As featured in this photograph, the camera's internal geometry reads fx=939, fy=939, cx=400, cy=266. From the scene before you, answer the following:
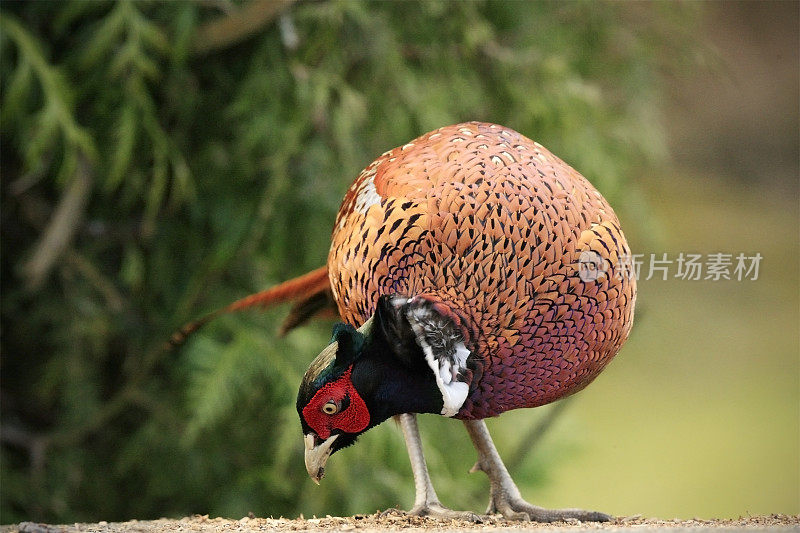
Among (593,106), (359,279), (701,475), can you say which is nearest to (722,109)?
(701,475)

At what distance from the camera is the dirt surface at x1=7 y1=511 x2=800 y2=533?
227 cm

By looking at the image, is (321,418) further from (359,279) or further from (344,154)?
(344,154)

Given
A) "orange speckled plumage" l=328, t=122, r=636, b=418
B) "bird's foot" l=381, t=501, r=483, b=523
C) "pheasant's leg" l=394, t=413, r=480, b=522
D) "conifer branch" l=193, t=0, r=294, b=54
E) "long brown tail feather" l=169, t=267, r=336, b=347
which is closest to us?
"orange speckled plumage" l=328, t=122, r=636, b=418

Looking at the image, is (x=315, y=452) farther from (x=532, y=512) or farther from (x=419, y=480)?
(x=532, y=512)

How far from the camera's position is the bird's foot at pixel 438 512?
2.65 m

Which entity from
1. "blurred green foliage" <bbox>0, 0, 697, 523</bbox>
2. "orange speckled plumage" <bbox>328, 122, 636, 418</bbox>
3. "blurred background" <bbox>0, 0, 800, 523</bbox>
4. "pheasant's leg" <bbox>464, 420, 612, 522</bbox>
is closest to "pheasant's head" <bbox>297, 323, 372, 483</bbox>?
Answer: "orange speckled plumage" <bbox>328, 122, 636, 418</bbox>

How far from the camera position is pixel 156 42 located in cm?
402

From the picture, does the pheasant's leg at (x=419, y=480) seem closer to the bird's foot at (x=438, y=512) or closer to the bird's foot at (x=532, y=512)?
the bird's foot at (x=438, y=512)

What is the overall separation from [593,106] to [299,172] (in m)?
1.58

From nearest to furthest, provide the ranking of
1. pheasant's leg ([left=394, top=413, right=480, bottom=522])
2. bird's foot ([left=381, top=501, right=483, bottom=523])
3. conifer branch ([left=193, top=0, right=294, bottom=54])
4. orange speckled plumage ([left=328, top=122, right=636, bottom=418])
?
orange speckled plumage ([left=328, top=122, right=636, bottom=418])
bird's foot ([left=381, top=501, right=483, bottom=523])
pheasant's leg ([left=394, top=413, right=480, bottom=522])
conifer branch ([left=193, top=0, right=294, bottom=54])

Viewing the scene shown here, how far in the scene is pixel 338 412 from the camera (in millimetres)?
2203

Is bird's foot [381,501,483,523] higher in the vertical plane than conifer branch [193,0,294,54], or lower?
lower

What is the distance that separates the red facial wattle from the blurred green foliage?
1795 millimetres

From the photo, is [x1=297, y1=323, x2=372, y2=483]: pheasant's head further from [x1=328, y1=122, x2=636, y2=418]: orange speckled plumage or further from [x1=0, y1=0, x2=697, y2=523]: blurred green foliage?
[x1=0, y1=0, x2=697, y2=523]: blurred green foliage
